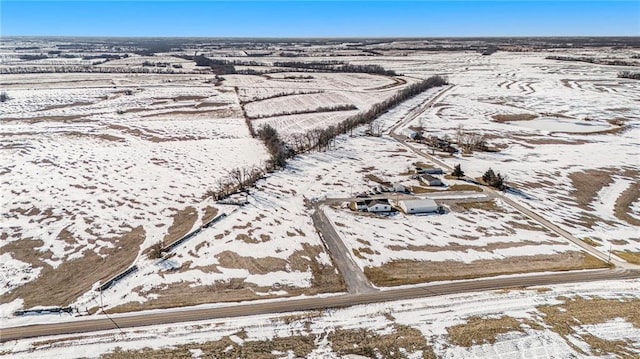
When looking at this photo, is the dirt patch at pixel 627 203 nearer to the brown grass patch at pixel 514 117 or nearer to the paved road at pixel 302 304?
the paved road at pixel 302 304

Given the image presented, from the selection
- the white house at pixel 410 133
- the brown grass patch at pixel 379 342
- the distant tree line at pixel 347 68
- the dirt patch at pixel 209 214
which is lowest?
the brown grass patch at pixel 379 342

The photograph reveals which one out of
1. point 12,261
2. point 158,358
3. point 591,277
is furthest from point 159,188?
point 591,277

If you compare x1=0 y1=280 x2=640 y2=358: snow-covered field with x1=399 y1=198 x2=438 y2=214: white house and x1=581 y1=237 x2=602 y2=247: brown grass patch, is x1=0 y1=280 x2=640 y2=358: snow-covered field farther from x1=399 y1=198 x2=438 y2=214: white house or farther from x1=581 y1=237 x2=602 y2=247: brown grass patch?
x1=399 y1=198 x2=438 y2=214: white house

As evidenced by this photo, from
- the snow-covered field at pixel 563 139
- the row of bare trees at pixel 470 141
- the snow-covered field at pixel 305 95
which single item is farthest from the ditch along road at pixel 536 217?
the snow-covered field at pixel 305 95

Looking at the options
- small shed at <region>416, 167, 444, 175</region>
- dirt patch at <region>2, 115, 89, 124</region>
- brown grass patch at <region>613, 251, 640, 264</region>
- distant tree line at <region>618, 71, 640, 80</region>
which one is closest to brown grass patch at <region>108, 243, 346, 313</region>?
small shed at <region>416, 167, 444, 175</region>

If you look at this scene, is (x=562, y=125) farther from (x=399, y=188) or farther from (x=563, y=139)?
(x=399, y=188)
